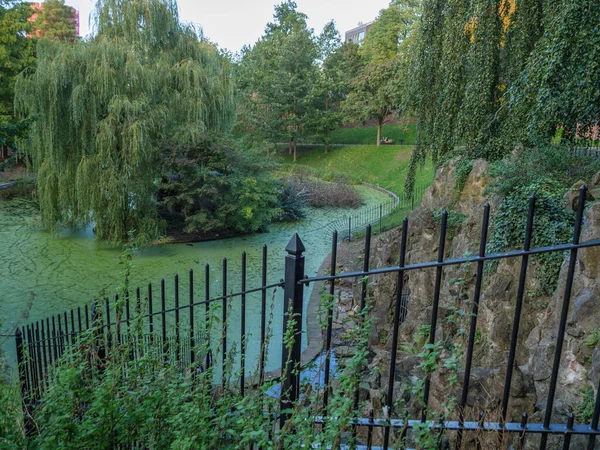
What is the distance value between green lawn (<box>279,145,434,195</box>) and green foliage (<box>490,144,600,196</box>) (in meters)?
16.0

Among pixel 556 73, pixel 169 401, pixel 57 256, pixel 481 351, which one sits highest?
pixel 556 73

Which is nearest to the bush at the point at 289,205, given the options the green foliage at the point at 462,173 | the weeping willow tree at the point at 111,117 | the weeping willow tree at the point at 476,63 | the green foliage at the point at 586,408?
the weeping willow tree at the point at 111,117

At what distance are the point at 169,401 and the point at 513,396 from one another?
254 cm

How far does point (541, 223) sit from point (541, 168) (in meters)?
1.75

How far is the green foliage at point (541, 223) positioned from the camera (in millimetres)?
5312

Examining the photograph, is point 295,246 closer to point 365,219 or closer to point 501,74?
point 501,74

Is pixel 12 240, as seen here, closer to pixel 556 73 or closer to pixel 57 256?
pixel 57 256

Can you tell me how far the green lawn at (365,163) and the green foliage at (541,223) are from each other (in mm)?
17702

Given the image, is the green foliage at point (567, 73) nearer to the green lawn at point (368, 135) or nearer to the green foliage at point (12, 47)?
the green foliage at point (12, 47)

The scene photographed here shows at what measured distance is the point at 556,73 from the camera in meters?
6.39

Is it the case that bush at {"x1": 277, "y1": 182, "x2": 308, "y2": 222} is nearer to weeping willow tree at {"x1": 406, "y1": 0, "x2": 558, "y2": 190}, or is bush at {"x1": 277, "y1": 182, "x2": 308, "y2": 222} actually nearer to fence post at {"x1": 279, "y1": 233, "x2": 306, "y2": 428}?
weeping willow tree at {"x1": 406, "y1": 0, "x2": 558, "y2": 190}

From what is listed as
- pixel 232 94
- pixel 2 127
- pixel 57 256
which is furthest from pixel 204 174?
pixel 2 127

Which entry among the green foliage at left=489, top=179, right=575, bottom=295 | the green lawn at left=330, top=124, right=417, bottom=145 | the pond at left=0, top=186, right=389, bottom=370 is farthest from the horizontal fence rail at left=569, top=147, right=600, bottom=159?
the green lawn at left=330, top=124, right=417, bottom=145

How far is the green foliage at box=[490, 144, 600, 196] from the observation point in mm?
6645
